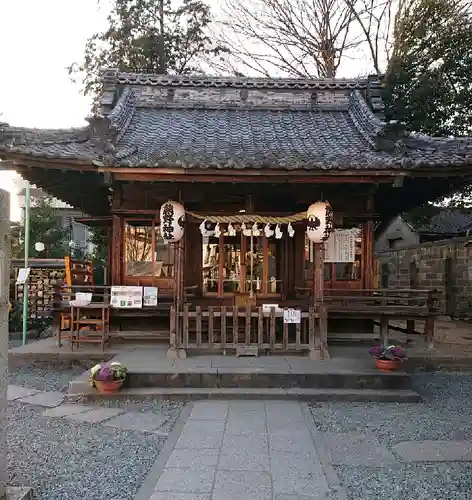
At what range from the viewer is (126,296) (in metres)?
9.23

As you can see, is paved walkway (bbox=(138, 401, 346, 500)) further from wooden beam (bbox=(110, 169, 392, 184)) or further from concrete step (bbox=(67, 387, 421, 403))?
wooden beam (bbox=(110, 169, 392, 184))

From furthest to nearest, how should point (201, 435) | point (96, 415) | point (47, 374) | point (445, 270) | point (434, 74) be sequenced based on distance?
point (445, 270) < point (434, 74) < point (47, 374) < point (96, 415) < point (201, 435)

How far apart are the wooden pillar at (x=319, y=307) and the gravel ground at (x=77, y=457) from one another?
303 cm

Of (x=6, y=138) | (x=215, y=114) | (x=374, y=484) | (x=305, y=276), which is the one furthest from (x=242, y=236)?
(x=374, y=484)

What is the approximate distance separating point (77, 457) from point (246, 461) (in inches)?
67.4

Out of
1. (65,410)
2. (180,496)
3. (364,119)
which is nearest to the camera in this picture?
(180,496)

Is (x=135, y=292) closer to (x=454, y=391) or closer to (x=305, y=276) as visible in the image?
(x=305, y=276)

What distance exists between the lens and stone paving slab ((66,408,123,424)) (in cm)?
622

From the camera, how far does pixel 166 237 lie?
882 cm

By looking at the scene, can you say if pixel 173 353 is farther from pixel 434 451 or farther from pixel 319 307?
pixel 434 451

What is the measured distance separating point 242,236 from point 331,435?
5.47m

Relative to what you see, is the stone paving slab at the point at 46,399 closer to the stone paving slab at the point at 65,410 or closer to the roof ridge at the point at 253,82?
the stone paving slab at the point at 65,410

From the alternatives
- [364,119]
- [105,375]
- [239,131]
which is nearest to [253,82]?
[239,131]

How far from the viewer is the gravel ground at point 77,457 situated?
13.9 ft
